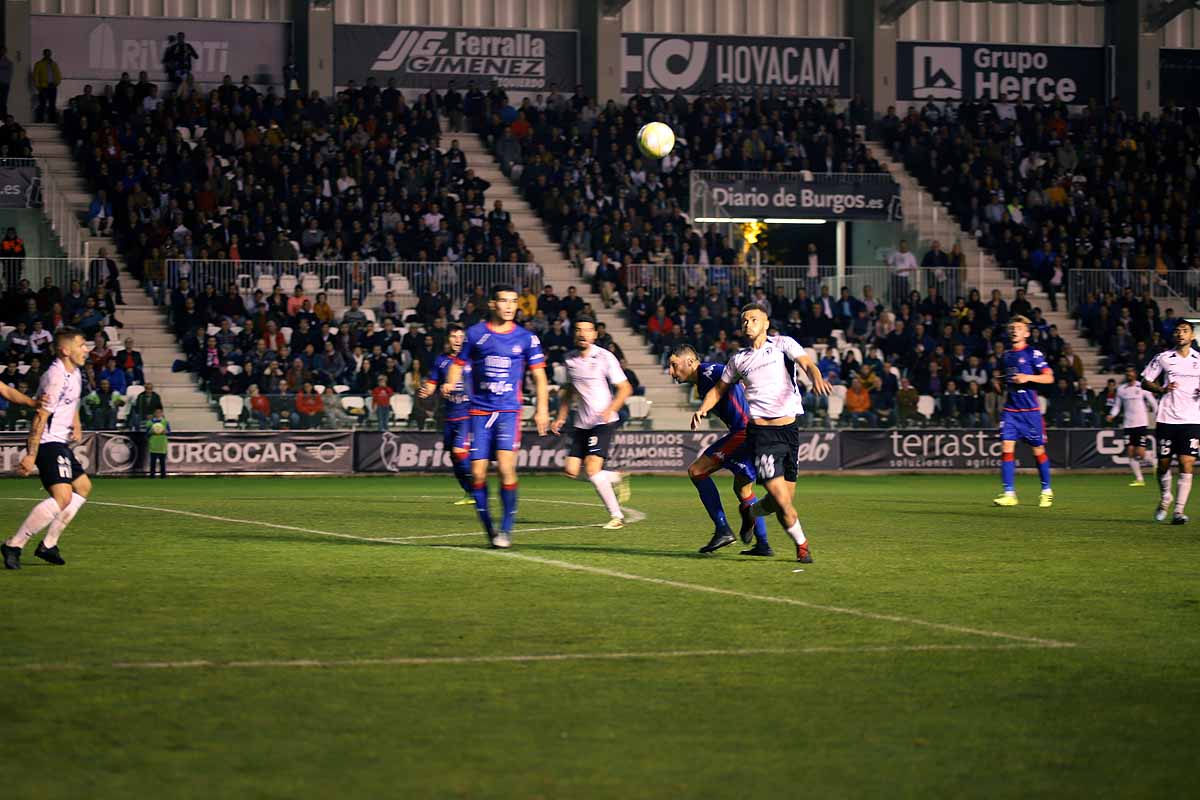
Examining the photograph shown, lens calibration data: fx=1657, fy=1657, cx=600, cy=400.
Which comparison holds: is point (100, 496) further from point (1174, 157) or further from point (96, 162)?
point (1174, 157)

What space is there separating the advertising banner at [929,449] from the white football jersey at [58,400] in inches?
861

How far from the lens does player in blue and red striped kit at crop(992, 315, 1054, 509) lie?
69.5 feet

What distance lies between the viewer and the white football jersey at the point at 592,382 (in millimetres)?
17312

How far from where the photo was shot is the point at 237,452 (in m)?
30.1

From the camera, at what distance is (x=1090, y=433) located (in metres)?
33.5

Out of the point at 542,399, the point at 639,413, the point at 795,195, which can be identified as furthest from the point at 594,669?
the point at 795,195

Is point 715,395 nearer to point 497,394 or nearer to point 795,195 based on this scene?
point 497,394

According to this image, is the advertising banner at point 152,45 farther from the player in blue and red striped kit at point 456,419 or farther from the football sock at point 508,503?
the football sock at point 508,503

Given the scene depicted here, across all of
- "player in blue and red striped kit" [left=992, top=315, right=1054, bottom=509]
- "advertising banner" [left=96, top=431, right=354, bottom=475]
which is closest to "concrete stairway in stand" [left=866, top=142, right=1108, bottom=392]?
"advertising banner" [left=96, top=431, right=354, bottom=475]

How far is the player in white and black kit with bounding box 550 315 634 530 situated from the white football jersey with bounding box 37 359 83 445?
5.69 m

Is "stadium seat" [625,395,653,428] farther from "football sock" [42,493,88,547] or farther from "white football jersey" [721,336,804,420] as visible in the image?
"football sock" [42,493,88,547]

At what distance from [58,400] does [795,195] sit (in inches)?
1222

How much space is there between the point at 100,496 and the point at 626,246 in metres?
18.6

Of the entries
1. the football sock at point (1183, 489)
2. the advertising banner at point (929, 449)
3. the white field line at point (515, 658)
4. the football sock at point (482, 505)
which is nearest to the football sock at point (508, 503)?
the football sock at point (482, 505)
